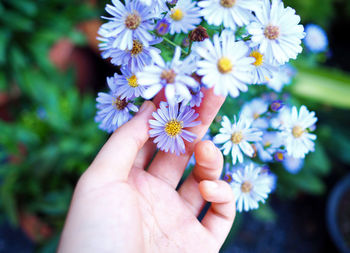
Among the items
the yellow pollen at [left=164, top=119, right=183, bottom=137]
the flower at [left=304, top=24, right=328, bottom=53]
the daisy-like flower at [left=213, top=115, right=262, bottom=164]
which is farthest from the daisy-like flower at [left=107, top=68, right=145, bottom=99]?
the flower at [left=304, top=24, right=328, bottom=53]

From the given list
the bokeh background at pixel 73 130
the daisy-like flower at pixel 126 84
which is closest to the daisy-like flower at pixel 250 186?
the daisy-like flower at pixel 126 84

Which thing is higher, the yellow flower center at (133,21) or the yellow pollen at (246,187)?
the yellow flower center at (133,21)

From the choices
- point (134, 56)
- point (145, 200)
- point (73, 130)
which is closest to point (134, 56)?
point (134, 56)

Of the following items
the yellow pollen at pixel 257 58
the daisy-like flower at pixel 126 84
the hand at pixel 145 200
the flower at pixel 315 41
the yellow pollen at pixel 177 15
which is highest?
the flower at pixel 315 41

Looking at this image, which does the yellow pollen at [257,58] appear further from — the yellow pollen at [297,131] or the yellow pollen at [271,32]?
the yellow pollen at [297,131]

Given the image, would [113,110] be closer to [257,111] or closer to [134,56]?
[134,56]

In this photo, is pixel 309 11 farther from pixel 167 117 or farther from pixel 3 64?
pixel 3 64
